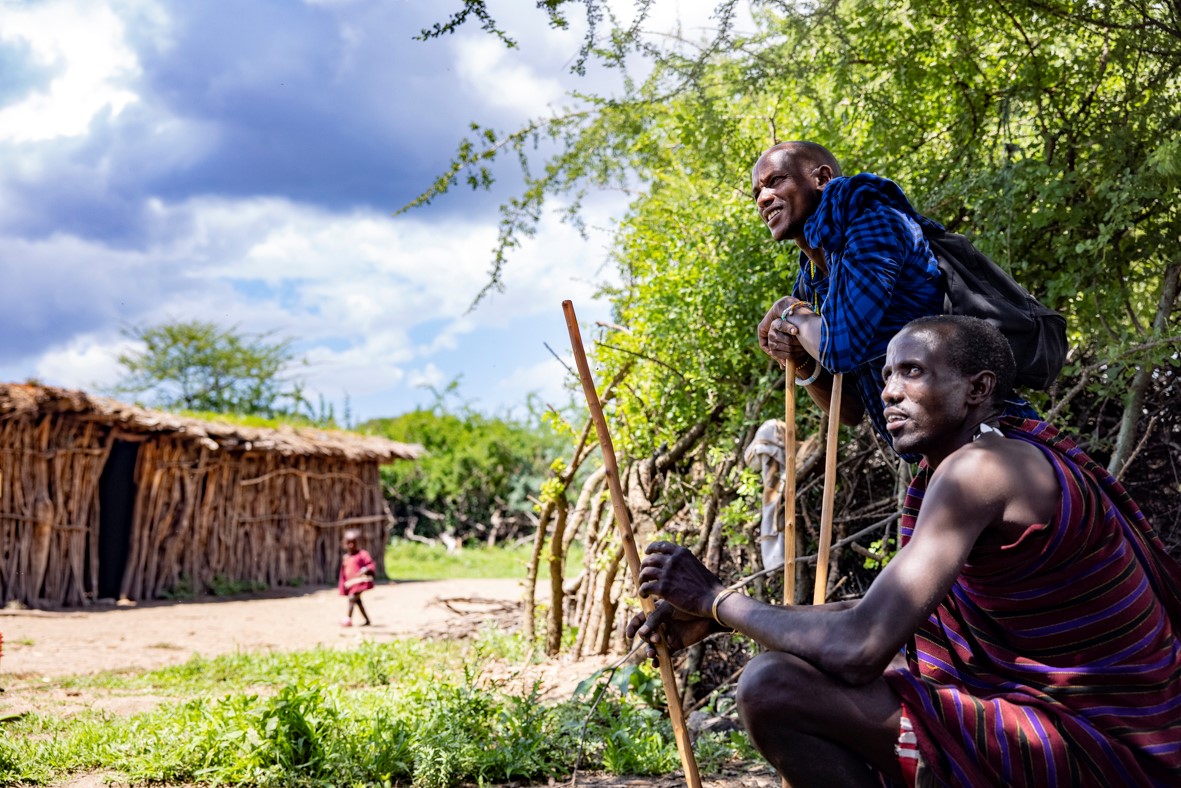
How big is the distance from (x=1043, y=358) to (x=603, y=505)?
15.4ft

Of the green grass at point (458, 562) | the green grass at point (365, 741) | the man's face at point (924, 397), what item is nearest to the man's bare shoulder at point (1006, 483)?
the man's face at point (924, 397)

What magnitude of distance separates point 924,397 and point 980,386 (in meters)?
0.12

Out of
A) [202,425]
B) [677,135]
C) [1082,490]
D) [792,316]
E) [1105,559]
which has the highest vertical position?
[677,135]

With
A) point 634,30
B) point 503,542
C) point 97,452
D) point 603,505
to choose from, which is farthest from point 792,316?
point 503,542

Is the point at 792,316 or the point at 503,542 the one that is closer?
the point at 792,316

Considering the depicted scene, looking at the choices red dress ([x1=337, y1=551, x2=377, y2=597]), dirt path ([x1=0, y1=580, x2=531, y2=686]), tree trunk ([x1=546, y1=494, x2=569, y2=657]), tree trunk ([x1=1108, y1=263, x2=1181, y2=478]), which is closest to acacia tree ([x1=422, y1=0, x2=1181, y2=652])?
tree trunk ([x1=1108, y1=263, x2=1181, y2=478])

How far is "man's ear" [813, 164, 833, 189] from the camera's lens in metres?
2.81

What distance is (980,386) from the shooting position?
2.15 metres

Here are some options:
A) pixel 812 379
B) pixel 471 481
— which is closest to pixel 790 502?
pixel 812 379

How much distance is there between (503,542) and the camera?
22.5 metres

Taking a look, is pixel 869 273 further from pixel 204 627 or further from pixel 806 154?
pixel 204 627

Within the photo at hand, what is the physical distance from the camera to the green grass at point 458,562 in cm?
1764

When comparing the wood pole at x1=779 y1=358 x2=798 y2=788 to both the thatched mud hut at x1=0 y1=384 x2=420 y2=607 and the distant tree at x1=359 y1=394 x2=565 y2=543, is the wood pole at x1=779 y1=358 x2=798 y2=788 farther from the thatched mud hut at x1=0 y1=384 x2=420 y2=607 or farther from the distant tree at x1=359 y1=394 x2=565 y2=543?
the distant tree at x1=359 y1=394 x2=565 y2=543

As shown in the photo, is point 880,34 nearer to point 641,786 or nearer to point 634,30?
point 634,30
